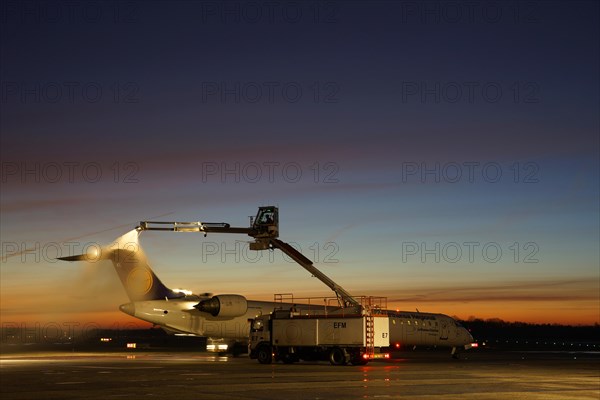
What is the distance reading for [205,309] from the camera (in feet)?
169

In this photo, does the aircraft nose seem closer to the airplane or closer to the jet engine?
the airplane

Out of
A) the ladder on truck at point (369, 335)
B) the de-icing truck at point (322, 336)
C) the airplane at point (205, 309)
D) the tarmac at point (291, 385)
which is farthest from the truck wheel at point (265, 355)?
the tarmac at point (291, 385)

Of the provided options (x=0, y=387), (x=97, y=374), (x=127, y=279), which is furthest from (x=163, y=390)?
(x=127, y=279)

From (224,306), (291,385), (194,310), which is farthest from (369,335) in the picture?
(291,385)

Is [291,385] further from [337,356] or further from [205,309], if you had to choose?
[205,309]

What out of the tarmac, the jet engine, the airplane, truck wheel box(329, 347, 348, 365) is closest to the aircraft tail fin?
the airplane

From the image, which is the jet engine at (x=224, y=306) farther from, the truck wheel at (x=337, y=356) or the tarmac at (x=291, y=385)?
the tarmac at (x=291, y=385)

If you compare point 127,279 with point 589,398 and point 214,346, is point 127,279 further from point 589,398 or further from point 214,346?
point 589,398

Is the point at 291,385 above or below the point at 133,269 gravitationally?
below

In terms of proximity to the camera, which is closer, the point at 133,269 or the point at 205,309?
the point at 205,309

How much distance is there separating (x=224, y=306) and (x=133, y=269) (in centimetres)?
784

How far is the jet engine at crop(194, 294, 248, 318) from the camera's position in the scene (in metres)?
51.6

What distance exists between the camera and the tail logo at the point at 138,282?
179ft

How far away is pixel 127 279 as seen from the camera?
180ft
